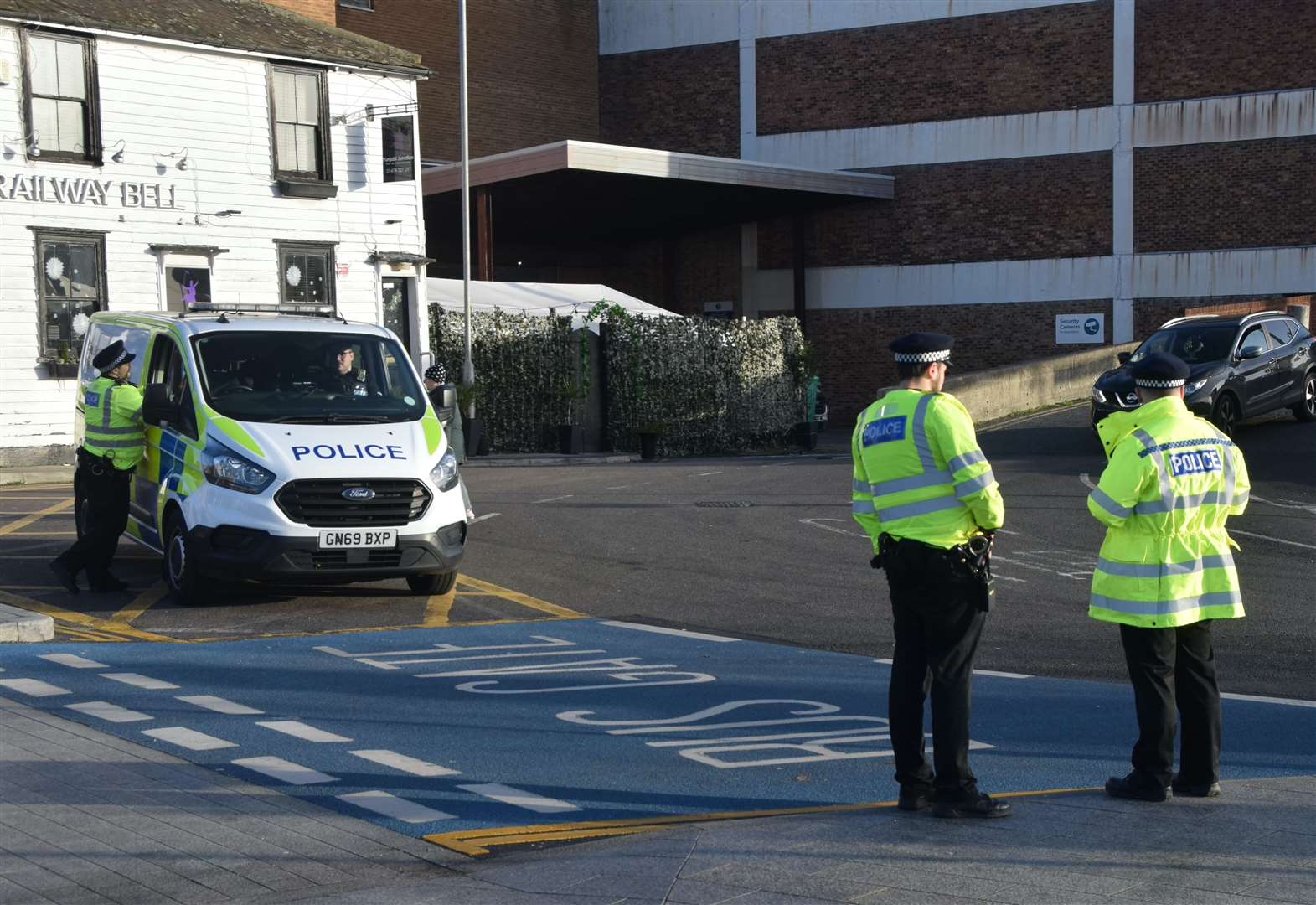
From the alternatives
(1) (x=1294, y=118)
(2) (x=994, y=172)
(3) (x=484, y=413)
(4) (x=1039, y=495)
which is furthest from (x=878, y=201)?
(4) (x=1039, y=495)

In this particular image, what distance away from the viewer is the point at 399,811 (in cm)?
658

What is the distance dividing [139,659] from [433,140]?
32751 mm

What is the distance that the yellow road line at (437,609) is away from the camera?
11844mm

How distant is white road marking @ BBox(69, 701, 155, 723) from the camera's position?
8375mm

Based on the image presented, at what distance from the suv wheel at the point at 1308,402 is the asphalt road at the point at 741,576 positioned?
2955 mm

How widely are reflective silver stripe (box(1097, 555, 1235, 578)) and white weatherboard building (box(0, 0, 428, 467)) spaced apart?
648 inches

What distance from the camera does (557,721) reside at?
8531 millimetres

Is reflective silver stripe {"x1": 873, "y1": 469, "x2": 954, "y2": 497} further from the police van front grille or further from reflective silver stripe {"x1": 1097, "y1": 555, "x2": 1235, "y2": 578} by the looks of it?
the police van front grille

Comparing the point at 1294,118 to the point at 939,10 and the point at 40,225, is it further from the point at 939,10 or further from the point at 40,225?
the point at 40,225

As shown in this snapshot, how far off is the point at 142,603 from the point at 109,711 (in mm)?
4149

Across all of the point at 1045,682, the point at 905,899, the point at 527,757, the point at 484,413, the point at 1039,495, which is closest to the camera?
the point at 905,899

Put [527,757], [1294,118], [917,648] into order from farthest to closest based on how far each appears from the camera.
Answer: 1. [1294,118]
2. [527,757]
3. [917,648]

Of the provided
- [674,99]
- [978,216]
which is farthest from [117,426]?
[674,99]

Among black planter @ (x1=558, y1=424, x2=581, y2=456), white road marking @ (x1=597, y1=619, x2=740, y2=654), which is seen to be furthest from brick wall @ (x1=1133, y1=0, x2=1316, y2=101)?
white road marking @ (x1=597, y1=619, x2=740, y2=654)
